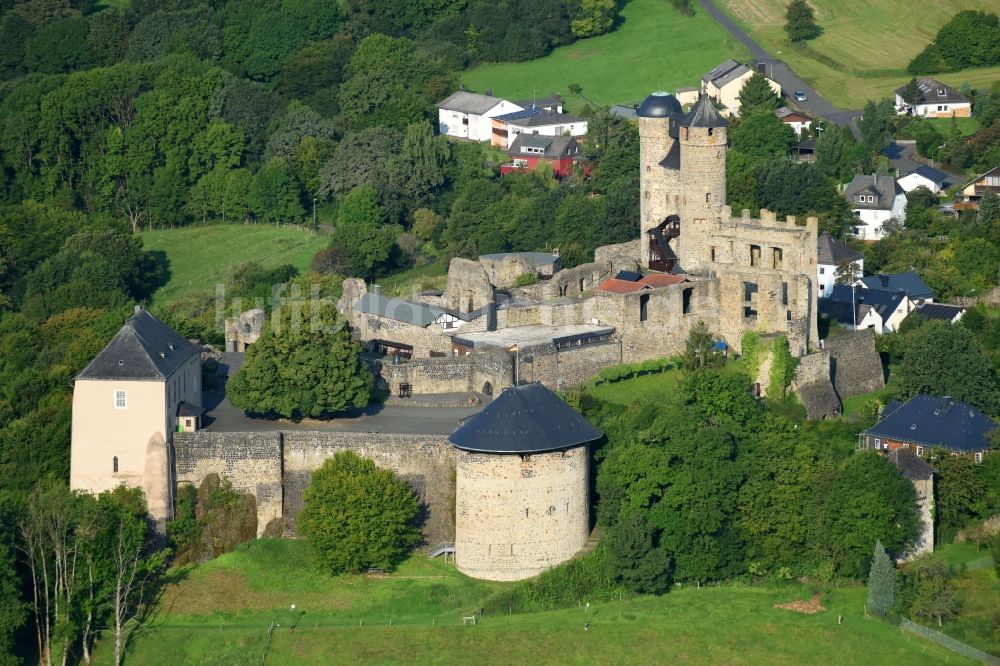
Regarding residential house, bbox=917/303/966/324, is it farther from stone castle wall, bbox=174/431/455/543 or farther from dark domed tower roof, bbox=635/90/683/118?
stone castle wall, bbox=174/431/455/543

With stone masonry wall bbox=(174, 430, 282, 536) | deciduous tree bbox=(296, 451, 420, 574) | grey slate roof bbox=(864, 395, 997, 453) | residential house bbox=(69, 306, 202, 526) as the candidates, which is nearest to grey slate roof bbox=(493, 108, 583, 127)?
grey slate roof bbox=(864, 395, 997, 453)

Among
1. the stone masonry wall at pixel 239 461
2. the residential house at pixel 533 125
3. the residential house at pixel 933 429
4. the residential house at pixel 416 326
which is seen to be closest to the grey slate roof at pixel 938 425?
the residential house at pixel 933 429

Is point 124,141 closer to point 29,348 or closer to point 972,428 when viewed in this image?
point 29,348

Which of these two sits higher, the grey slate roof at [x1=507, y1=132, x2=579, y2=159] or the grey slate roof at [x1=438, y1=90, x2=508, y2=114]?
the grey slate roof at [x1=438, y1=90, x2=508, y2=114]

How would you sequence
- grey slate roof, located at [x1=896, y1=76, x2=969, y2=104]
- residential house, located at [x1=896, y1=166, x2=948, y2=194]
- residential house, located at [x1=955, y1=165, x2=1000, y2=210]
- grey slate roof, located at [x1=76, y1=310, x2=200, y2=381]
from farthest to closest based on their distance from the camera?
grey slate roof, located at [x1=896, y1=76, x2=969, y2=104]
residential house, located at [x1=896, y1=166, x2=948, y2=194]
residential house, located at [x1=955, y1=165, x2=1000, y2=210]
grey slate roof, located at [x1=76, y1=310, x2=200, y2=381]

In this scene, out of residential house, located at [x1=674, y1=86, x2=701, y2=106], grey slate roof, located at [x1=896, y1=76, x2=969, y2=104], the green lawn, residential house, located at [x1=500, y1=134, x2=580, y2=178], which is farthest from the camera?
residential house, located at [x1=674, y1=86, x2=701, y2=106]

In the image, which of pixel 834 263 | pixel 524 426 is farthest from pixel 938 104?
pixel 524 426
